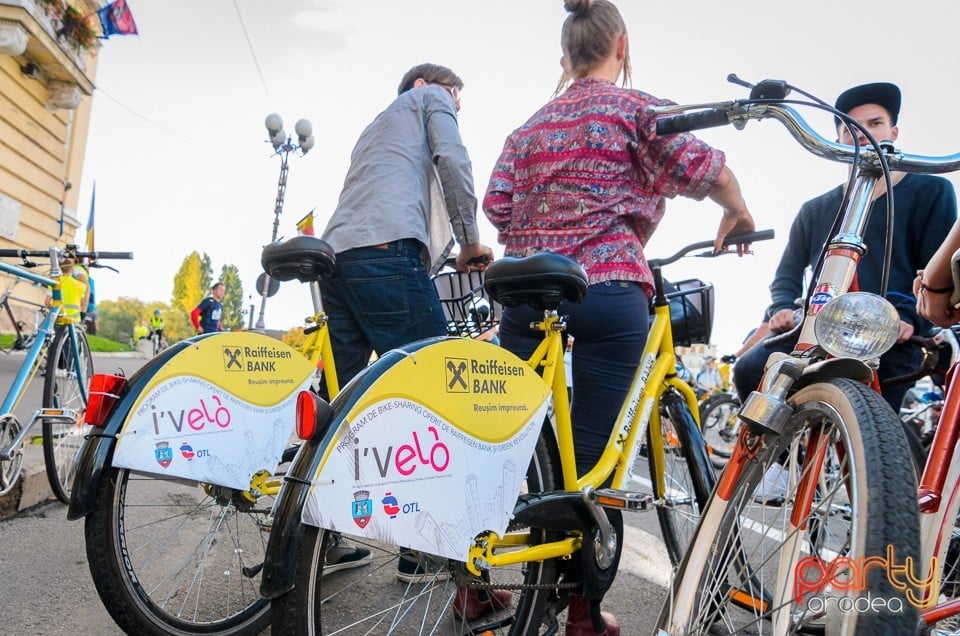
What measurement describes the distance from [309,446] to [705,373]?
15901 millimetres

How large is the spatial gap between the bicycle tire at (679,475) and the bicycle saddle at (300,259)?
4.41 ft

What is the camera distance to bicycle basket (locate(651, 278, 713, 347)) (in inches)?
104

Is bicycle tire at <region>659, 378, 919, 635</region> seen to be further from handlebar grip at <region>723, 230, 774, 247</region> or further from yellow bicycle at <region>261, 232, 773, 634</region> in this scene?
handlebar grip at <region>723, 230, 774, 247</region>

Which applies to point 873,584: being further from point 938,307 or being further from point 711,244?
point 711,244

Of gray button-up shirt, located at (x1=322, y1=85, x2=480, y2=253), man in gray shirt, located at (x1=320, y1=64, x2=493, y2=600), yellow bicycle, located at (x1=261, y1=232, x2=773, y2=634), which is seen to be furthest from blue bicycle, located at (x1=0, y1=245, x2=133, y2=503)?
yellow bicycle, located at (x1=261, y1=232, x2=773, y2=634)

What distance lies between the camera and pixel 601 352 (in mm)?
2146

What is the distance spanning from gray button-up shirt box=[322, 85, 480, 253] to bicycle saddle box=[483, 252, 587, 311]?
0.76 meters

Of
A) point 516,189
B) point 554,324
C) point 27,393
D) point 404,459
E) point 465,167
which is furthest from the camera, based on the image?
point 27,393

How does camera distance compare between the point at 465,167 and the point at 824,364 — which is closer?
the point at 824,364

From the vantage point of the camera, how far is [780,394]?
4.19 ft

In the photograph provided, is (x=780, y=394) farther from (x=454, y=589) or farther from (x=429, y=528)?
(x=454, y=589)

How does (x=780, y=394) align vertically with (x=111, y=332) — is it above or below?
below

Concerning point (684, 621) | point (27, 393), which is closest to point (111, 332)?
point (27, 393)

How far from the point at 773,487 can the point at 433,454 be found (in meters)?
0.73
